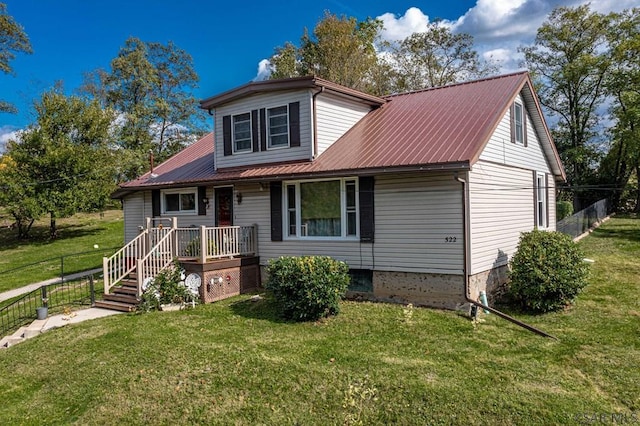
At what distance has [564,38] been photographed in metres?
27.3

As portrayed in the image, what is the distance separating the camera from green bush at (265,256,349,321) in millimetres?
8227

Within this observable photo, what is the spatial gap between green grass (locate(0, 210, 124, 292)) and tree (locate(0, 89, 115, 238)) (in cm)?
129

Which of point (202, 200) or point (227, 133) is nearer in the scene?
point (227, 133)

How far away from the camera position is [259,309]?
9461mm

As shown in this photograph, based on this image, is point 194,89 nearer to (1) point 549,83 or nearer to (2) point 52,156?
(2) point 52,156

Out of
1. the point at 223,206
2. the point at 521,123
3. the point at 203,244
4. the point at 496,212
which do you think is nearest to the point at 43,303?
the point at 203,244

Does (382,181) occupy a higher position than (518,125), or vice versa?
(518,125)

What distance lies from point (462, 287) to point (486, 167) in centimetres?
304

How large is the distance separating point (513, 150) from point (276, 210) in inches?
256

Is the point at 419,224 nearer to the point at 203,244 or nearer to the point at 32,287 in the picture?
the point at 203,244

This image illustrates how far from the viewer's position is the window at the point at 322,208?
34.0 feet

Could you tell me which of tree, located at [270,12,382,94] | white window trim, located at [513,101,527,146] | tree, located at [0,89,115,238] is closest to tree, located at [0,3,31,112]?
tree, located at [0,89,115,238]

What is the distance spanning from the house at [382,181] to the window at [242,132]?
35 millimetres

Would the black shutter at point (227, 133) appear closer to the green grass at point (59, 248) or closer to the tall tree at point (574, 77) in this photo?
the green grass at point (59, 248)
